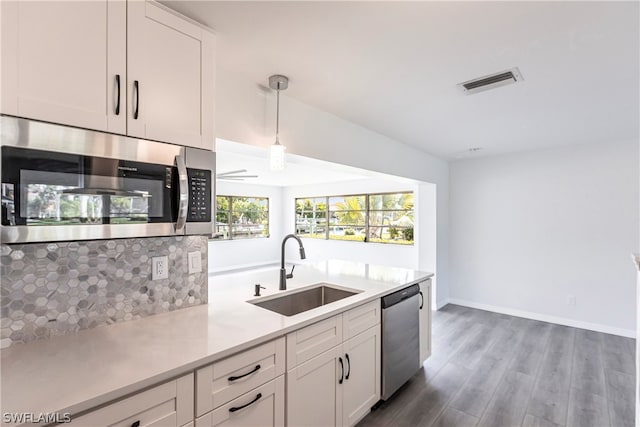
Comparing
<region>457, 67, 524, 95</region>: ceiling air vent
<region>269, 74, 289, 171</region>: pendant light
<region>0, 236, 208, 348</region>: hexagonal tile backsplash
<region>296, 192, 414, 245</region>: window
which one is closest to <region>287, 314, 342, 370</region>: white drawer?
<region>0, 236, 208, 348</region>: hexagonal tile backsplash

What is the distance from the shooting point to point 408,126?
3.09 metres

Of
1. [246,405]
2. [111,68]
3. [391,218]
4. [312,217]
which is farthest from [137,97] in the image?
[312,217]

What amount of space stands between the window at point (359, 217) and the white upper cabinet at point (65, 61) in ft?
19.4

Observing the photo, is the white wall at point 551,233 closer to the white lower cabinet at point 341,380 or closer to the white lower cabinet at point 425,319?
the white lower cabinet at point 425,319

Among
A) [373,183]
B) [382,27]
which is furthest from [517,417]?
[373,183]

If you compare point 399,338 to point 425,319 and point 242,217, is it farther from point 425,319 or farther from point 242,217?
point 242,217

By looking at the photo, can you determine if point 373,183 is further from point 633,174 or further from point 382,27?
point 382,27

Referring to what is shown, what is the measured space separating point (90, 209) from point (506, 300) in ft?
16.8

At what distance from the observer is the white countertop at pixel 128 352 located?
0.90 meters

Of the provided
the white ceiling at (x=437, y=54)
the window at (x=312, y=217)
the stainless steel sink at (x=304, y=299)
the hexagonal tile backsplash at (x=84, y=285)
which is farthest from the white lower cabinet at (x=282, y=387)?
the window at (x=312, y=217)

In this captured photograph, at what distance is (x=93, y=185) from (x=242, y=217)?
7305 millimetres

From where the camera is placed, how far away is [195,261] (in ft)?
5.75

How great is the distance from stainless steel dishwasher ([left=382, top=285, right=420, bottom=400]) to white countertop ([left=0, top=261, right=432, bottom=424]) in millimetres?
514

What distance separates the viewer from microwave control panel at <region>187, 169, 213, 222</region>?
1406mm
